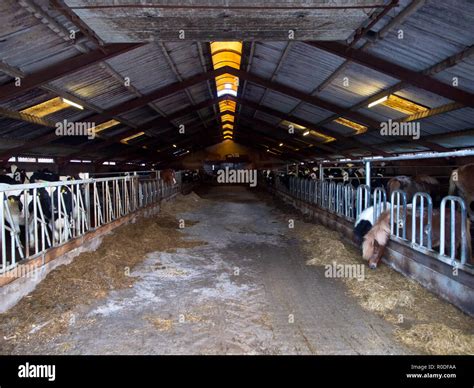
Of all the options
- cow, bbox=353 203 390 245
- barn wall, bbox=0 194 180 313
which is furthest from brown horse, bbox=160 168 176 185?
cow, bbox=353 203 390 245

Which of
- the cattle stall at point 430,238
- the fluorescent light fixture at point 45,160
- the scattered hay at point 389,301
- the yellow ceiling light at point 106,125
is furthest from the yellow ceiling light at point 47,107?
the scattered hay at point 389,301

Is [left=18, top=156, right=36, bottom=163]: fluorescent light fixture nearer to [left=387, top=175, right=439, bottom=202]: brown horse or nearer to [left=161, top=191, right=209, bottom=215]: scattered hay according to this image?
[left=161, top=191, right=209, bottom=215]: scattered hay

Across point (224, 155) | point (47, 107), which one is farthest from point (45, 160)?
point (224, 155)

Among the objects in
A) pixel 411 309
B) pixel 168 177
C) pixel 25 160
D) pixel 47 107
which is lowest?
pixel 411 309

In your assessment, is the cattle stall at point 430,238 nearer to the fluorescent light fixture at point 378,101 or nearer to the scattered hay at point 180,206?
the fluorescent light fixture at point 378,101

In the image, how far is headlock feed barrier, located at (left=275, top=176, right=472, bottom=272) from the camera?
14.5 ft

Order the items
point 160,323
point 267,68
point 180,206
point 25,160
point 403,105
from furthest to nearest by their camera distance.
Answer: point 25,160 < point 180,206 < point 267,68 < point 403,105 < point 160,323

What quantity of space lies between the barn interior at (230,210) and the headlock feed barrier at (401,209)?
0.07 m

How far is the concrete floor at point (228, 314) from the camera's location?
3469mm

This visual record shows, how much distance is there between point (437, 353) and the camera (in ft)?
10.7

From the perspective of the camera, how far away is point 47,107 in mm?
11414

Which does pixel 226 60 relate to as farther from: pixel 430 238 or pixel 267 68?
pixel 430 238

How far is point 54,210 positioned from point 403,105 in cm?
1003
